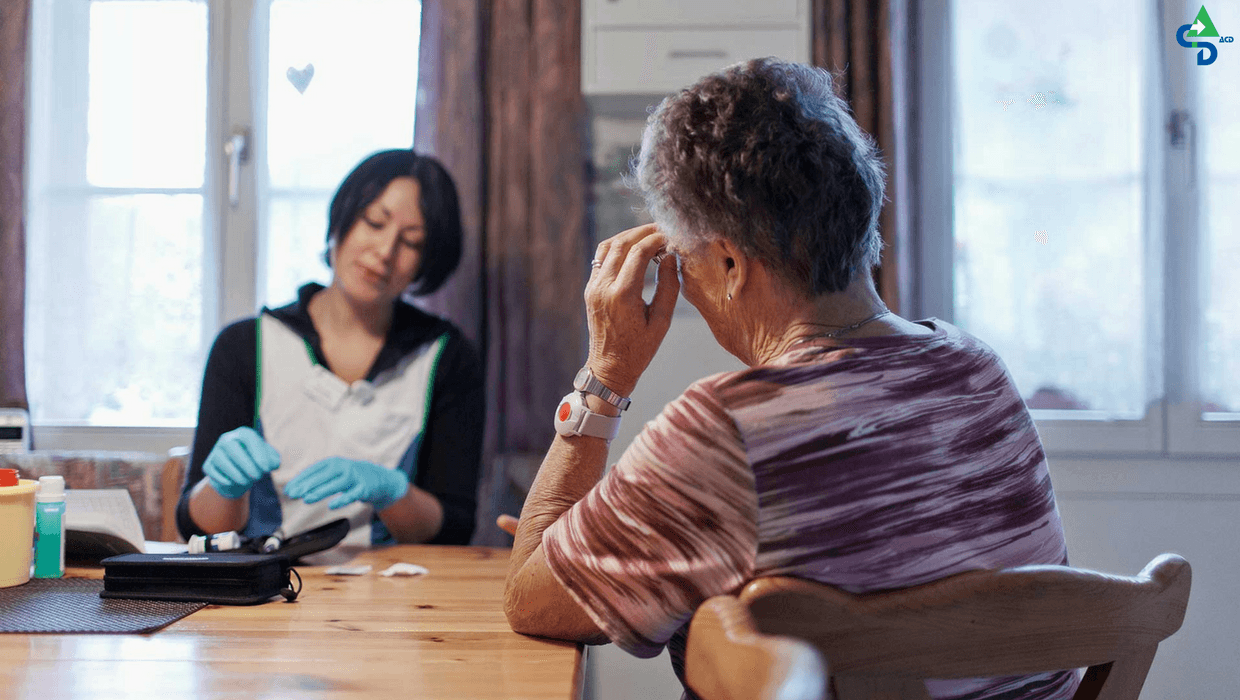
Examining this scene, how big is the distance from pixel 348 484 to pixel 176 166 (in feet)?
5.06

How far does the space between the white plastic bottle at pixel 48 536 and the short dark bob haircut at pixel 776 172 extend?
0.93 m

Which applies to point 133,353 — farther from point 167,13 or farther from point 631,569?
point 631,569

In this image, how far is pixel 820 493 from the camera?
2.44 ft

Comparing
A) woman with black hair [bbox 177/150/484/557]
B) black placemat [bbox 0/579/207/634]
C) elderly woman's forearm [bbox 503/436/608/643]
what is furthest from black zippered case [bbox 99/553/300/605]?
woman with black hair [bbox 177/150/484/557]

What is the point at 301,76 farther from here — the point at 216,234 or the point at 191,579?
the point at 191,579

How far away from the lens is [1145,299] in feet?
7.88

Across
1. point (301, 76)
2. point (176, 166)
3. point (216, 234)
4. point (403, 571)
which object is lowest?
point (403, 571)

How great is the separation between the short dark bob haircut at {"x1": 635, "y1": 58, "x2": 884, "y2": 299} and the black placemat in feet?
2.34

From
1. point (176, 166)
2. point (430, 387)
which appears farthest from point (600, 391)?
point (176, 166)

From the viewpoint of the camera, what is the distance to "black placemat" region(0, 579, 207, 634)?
953mm

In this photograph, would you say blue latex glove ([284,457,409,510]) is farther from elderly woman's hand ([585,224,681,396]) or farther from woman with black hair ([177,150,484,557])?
elderly woman's hand ([585,224,681,396])

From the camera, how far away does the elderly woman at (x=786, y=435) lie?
0.75 metres

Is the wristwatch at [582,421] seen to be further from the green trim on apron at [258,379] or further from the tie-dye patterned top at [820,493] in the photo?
the green trim on apron at [258,379]

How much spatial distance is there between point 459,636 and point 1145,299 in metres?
2.16
